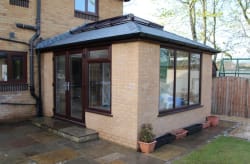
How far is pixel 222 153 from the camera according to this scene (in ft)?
16.2

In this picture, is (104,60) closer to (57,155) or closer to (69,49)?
(69,49)

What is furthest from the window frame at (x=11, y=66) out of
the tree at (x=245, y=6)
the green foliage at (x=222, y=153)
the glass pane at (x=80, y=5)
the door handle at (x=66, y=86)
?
the tree at (x=245, y=6)

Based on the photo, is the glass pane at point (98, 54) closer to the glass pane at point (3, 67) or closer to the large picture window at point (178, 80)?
the large picture window at point (178, 80)

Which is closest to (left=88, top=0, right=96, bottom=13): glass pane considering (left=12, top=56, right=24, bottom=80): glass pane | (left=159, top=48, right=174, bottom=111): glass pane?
(left=12, top=56, right=24, bottom=80): glass pane

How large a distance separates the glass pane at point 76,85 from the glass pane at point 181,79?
290 cm

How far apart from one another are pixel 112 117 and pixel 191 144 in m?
2.14

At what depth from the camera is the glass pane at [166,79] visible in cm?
592

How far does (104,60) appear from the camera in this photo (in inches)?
228

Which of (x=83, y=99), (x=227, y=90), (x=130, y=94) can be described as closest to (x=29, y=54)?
(x=83, y=99)

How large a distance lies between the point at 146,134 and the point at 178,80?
2222mm

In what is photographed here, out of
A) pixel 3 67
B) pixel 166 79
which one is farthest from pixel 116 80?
pixel 3 67

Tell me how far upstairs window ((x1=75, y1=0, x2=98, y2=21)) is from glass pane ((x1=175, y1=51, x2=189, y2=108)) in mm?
5244

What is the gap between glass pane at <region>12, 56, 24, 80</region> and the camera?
25.2ft

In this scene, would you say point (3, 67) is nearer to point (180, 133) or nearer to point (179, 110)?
point (179, 110)
